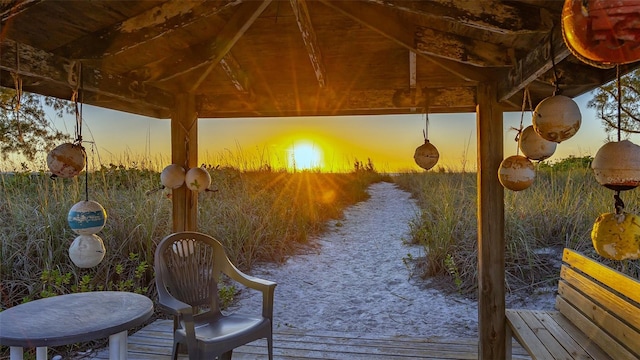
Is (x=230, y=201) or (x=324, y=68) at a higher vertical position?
(x=324, y=68)

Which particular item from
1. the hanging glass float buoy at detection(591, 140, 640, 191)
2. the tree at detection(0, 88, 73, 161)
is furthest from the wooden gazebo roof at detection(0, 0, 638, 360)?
the tree at detection(0, 88, 73, 161)

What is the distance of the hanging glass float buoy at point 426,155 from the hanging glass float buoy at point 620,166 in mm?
1586

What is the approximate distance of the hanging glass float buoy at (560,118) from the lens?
1344 millimetres

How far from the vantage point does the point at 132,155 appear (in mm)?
5094

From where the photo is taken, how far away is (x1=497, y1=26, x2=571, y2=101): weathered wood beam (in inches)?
61.2

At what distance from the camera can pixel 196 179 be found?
2.67 m

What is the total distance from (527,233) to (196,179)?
12.8 feet

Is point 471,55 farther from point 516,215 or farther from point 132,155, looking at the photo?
point 132,155

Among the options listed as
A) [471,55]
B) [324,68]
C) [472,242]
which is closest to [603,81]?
[471,55]

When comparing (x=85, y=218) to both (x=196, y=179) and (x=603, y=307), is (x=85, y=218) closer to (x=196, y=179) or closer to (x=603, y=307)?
(x=196, y=179)

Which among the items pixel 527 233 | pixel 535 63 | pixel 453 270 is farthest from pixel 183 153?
pixel 527 233

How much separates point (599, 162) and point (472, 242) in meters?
3.75

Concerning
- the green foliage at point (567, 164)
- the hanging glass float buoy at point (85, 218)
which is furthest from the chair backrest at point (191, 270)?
the green foliage at point (567, 164)

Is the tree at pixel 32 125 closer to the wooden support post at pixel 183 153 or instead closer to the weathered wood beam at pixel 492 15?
the wooden support post at pixel 183 153
